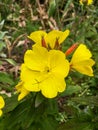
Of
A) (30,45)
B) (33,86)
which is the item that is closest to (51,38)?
(33,86)

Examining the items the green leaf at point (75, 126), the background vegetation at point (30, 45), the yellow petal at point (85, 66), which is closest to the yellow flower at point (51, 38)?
the yellow petal at point (85, 66)

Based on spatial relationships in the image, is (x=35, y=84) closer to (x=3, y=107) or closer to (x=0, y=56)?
(x=3, y=107)

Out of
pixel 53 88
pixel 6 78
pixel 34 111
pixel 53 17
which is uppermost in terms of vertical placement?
pixel 53 88

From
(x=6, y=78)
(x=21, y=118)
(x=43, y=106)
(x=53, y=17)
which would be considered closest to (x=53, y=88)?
(x=43, y=106)

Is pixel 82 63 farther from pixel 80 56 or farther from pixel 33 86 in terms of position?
pixel 33 86

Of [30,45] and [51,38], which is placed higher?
[51,38]

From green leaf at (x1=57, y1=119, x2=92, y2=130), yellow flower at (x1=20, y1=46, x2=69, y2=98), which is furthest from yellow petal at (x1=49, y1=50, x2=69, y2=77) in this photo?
green leaf at (x1=57, y1=119, x2=92, y2=130)

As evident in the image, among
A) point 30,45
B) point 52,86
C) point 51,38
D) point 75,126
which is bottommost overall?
point 30,45
